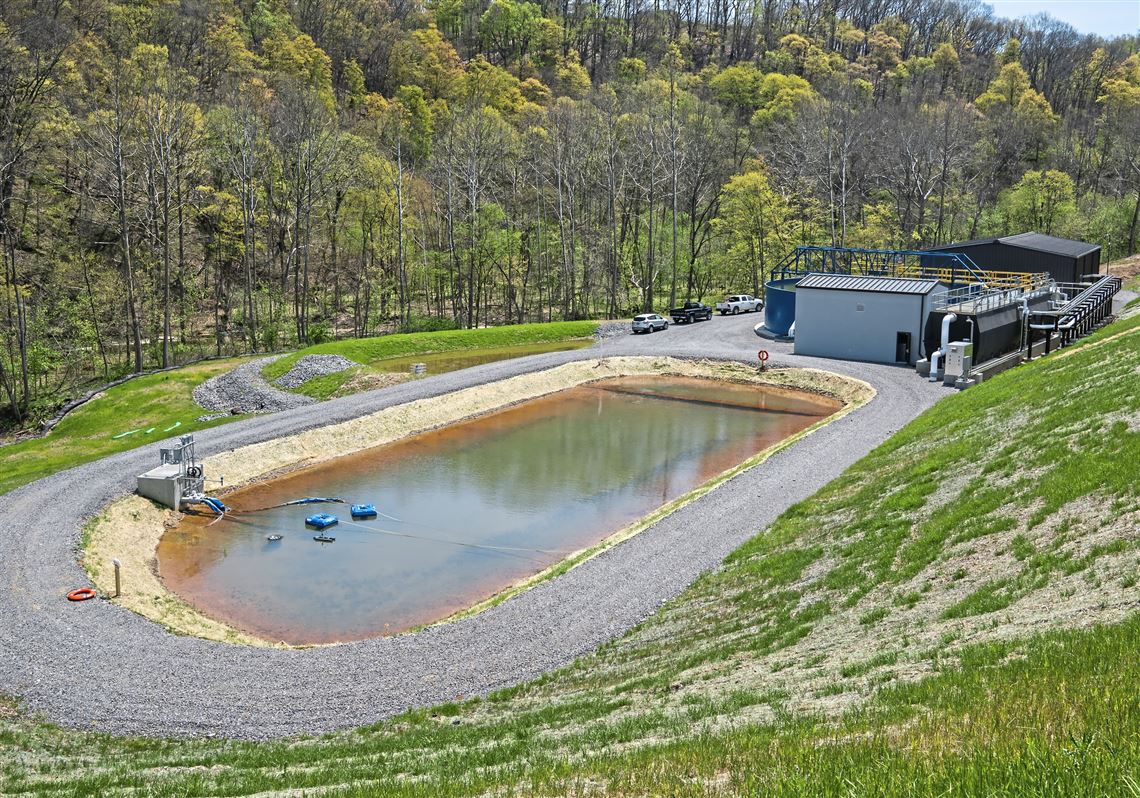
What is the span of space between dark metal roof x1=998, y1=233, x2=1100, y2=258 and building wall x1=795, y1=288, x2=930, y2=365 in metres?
15.6

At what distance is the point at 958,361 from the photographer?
41.1m

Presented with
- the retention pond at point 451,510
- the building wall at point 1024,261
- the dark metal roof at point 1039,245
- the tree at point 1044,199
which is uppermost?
the tree at point 1044,199

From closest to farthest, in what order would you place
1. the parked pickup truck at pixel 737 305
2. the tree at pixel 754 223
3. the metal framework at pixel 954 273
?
the metal framework at pixel 954 273
the parked pickup truck at pixel 737 305
the tree at pixel 754 223

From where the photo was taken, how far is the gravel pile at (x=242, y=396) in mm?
40719

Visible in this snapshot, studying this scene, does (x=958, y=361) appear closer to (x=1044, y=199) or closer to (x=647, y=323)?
(x=647, y=323)

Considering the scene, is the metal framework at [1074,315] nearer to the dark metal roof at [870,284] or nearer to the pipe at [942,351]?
the pipe at [942,351]

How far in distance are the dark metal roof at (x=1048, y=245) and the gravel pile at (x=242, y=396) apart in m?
46.7

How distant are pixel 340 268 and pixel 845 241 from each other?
A: 42.6 metres

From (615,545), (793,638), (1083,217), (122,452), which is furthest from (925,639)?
(1083,217)

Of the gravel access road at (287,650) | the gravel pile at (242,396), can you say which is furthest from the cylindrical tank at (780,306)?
the gravel pile at (242,396)

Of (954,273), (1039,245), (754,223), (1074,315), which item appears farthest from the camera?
(754,223)

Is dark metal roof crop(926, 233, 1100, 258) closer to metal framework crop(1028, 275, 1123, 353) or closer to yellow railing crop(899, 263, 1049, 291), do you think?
yellow railing crop(899, 263, 1049, 291)

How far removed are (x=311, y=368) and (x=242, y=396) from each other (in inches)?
193

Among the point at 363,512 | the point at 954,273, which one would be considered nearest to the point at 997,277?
the point at 954,273
